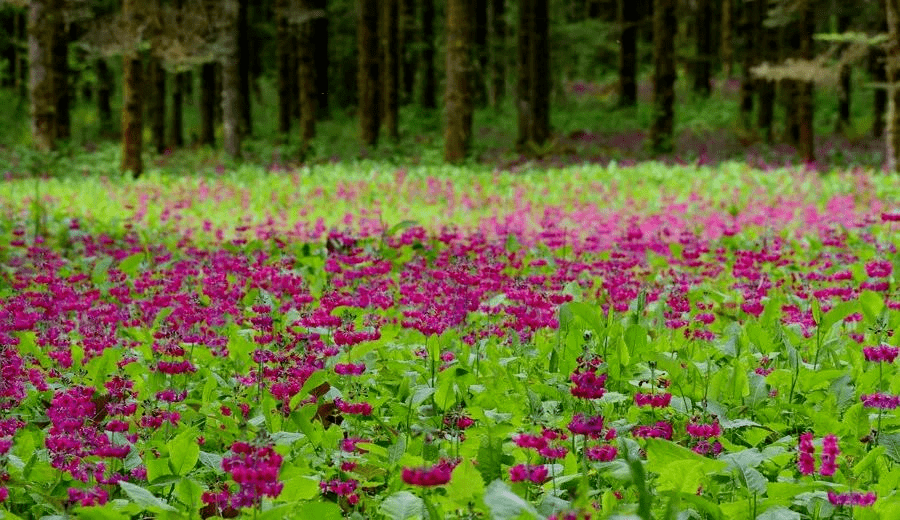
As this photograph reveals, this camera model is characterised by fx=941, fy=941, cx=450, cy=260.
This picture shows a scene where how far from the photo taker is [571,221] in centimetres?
1273

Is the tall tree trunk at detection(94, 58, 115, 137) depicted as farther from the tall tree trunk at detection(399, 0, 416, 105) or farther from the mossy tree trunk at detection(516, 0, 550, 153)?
the mossy tree trunk at detection(516, 0, 550, 153)

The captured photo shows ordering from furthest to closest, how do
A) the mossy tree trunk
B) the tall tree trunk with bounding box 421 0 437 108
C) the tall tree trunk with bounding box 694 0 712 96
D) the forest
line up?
the tall tree trunk with bounding box 694 0 712 96 → the tall tree trunk with bounding box 421 0 437 108 → the mossy tree trunk → the forest

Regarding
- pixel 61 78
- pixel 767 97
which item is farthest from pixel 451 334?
pixel 61 78

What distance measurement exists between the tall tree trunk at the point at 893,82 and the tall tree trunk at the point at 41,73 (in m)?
18.6

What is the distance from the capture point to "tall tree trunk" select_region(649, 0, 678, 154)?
2342 centimetres

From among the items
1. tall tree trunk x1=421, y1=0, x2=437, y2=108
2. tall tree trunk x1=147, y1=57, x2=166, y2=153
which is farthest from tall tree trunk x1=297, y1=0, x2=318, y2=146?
tall tree trunk x1=421, y1=0, x2=437, y2=108

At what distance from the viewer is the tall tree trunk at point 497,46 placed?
3406cm

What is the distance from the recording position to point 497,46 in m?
34.3

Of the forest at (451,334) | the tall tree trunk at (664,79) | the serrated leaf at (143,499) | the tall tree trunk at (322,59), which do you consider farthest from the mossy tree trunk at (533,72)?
the serrated leaf at (143,499)

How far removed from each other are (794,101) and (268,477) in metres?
26.4

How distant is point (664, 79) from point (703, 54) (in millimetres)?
16214

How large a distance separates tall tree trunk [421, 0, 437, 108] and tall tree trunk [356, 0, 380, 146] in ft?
29.9

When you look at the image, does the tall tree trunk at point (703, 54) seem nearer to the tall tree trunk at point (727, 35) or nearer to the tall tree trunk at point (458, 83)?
the tall tree trunk at point (727, 35)

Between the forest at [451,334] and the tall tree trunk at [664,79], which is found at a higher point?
the tall tree trunk at [664,79]
